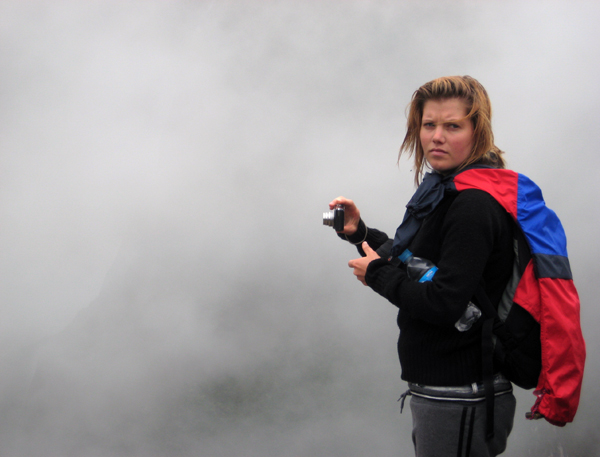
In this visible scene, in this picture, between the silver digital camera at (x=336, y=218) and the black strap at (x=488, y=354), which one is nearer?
the black strap at (x=488, y=354)

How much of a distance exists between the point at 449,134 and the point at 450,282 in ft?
1.05

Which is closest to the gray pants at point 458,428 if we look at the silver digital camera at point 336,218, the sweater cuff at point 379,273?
the sweater cuff at point 379,273

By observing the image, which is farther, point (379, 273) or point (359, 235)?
point (359, 235)

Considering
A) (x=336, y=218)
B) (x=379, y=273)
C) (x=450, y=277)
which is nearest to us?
(x=450, y=277)

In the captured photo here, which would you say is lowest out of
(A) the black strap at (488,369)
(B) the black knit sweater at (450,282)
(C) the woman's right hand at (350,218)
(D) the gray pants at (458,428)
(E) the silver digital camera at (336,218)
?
(D) the gray pants at (458,428)

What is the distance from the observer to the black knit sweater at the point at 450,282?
86 centimetres

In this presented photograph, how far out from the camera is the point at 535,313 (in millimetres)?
905

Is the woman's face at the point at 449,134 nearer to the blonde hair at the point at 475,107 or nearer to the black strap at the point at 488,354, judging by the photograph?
the blonde hair at the point at 475,107

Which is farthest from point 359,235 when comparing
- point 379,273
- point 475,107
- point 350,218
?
point 475,107

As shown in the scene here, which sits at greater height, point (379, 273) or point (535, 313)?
point (379, 273)

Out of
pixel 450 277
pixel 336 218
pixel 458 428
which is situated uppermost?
pixel 336 218

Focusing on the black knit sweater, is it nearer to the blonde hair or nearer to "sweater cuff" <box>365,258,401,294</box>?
"sweater cuff" <box>365,258,401,294</box>

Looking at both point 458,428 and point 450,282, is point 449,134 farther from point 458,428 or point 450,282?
point 458,428

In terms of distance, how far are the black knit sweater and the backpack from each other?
24 mm
